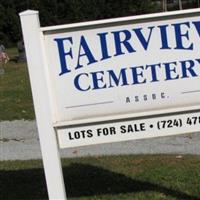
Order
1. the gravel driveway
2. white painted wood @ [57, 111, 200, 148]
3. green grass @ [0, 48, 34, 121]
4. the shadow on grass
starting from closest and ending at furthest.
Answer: white painted wood @ [57, 111, 200, 148] → the shadow on grass → the gravel driveway → green grass @ [0, 48, 34, 121]

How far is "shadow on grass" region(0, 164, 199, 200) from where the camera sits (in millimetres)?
5875

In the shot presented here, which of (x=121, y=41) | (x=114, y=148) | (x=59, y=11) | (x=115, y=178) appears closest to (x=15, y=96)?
(x=114, y=148)

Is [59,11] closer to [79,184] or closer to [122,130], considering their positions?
[79,184]

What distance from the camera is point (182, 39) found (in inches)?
183

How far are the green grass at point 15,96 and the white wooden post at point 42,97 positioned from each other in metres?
6.33

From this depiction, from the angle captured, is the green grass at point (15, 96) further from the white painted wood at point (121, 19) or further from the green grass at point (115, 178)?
the white painted wood at point (121, 19)

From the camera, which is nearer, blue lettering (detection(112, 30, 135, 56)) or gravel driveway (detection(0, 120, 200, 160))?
blue lettering (detection(112, 30, 135, 56))

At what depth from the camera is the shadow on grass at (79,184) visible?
5875mm

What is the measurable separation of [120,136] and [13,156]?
12.1ft

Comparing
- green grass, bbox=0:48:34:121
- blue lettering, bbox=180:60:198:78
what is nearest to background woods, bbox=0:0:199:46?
green grass, bbox=0:48:34:121

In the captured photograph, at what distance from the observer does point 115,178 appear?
6.36 metres

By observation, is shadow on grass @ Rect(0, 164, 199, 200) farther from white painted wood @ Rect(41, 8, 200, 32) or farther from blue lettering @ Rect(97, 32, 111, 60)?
white painted wood @ Rect(41, 8, 200, 32)

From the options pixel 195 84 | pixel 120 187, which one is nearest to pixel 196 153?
pixel 120 187

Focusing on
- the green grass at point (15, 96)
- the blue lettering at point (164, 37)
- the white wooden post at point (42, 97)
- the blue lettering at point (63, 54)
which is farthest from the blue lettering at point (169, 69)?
the green grass at point (15, 96)
